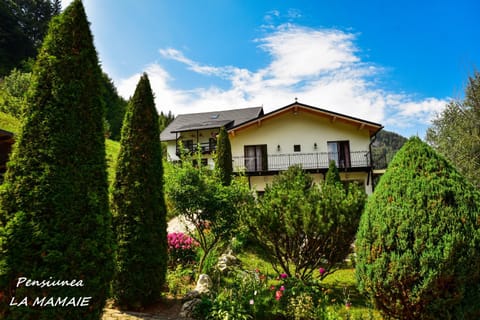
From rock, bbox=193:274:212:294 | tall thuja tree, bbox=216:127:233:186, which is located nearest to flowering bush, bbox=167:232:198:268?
rock, bbox=193:274:212:294

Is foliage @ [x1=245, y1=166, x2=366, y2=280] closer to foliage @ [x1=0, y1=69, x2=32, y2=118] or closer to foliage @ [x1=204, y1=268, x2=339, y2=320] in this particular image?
foliage @ [x1=204, y1=268, x2=339, y2=320]

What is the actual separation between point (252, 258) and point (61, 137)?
7780mm

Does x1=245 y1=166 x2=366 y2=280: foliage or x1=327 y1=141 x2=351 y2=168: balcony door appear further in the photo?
x1=327 y1=141 x2=351 y2=168: balcony door

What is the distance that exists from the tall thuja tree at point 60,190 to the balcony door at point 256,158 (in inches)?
595

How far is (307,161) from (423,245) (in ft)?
50.1

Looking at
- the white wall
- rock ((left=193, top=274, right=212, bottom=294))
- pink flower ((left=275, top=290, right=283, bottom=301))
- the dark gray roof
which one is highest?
the dark gray roof

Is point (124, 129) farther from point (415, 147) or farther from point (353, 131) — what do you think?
point (353, 131)

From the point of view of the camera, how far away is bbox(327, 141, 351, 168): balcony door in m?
18.6

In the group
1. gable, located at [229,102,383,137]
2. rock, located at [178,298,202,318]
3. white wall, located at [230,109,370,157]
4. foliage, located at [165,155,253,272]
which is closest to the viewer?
rock, located at [178,298,202,318]

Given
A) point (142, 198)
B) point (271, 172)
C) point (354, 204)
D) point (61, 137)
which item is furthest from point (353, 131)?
point (61, 137)

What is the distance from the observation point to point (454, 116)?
58.9 ft

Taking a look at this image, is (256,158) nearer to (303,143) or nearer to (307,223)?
(303,143)

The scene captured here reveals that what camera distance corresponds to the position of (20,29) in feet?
113

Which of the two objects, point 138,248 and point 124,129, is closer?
point 138,248
